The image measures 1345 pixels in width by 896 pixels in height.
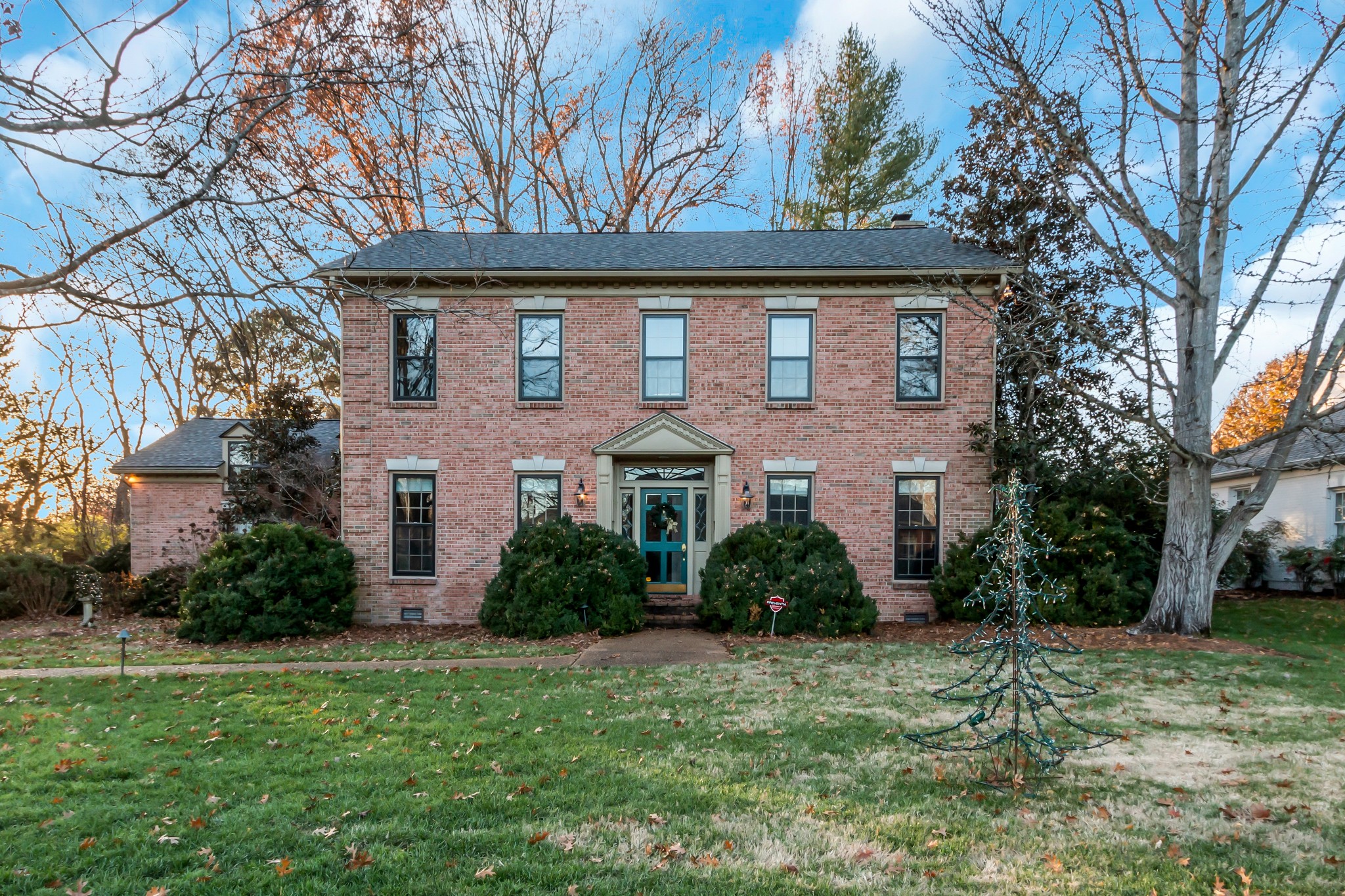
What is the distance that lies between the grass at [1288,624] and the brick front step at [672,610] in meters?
8.71

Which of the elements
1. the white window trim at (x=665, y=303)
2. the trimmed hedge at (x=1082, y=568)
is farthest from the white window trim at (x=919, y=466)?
the white window trim at (x=665, y=303)

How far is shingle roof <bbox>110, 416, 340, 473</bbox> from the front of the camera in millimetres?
18562

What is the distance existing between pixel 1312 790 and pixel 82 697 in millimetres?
10726

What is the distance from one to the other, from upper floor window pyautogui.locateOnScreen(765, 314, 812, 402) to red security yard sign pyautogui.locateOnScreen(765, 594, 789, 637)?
161 inches

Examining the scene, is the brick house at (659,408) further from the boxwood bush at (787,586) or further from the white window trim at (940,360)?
the boxwood bush at (787,586)

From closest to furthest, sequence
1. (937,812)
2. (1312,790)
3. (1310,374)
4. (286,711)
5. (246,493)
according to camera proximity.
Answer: (937,812) < (1312,790) < (286,711) < (1310,374) < (246,493)

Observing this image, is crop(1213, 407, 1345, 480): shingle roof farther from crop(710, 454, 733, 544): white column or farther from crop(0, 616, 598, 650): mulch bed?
crop(0, 616, 598, 650): mulch bed

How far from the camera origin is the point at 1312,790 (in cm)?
487

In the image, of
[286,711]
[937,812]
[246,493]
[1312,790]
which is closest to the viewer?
[937,812]

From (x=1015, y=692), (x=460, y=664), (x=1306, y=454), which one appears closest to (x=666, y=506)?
(x=460, y=664)

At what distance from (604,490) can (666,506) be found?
4.27 ft

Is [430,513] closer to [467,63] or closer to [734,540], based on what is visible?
[734,540]

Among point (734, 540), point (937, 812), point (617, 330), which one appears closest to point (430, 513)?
point (617, 330)

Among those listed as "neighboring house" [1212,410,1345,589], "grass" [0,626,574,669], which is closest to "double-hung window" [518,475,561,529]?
"grass" [0,626,574,669]
